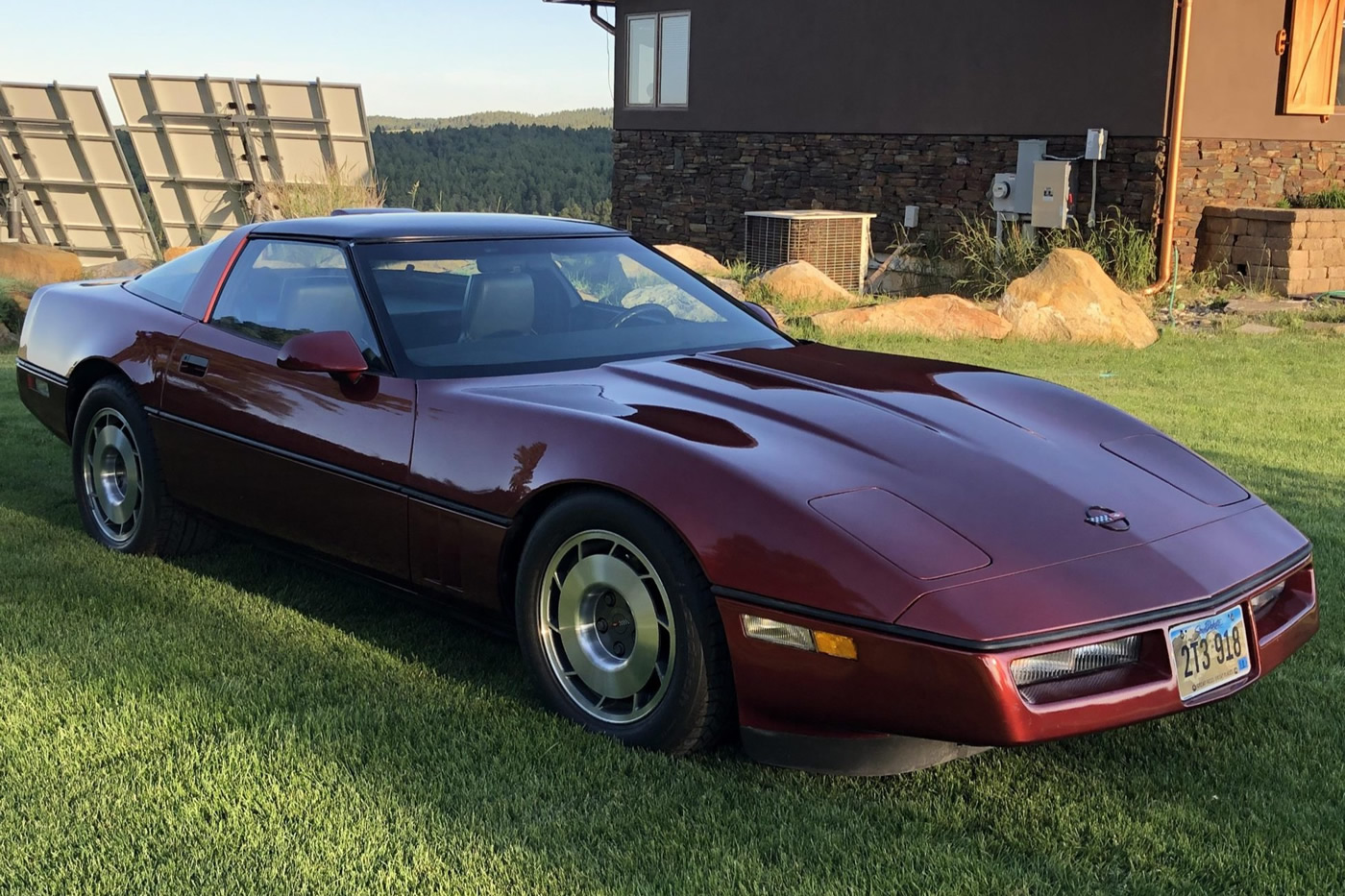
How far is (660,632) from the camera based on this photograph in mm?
3271

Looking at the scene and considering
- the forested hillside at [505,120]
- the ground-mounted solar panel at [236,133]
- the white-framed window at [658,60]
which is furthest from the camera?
the forested hillside at [505,120]

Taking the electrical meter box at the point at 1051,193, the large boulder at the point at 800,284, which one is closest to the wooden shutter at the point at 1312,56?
the electrical meter box at the point at 1051,193

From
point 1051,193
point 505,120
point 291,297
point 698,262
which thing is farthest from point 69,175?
point 505,120

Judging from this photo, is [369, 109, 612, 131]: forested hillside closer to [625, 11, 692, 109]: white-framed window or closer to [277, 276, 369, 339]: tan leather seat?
[625, 11, 692, 109]: white-framed window

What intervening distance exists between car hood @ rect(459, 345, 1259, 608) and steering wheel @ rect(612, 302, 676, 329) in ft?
1.26

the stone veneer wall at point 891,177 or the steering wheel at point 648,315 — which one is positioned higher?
the stone veneer wall at point 891,177

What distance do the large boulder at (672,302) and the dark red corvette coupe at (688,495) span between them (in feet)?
0.04

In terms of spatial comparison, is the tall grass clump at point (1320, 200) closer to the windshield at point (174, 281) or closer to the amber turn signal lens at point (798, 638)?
the windshield at point (174, 281)

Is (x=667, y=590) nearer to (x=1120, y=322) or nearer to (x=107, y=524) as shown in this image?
(x=107, y=524)

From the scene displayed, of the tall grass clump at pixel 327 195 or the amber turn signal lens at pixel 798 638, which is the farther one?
the tall grass clump at pixel 327 195

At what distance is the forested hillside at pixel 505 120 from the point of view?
77.6 meters

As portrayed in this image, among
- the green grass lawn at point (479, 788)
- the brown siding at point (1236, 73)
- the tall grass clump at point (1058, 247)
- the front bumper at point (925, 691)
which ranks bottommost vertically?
the green grass lawn at point (479, 788)

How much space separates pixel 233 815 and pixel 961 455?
188 centimetres

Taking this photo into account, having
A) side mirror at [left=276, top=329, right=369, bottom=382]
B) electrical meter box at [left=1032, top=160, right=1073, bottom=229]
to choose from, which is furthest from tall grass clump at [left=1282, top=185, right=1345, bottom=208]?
side mirror at [left=276, top=329, right=369, bottom=382]
